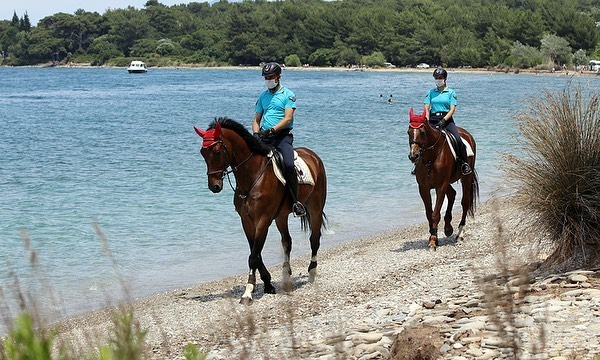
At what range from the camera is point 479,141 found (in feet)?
112

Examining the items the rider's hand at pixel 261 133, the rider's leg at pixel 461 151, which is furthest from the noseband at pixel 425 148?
the rider's hand at pixel 261 133

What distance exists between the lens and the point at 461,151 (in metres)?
13.9

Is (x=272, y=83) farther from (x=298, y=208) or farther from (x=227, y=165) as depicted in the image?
(x=298, y=208)

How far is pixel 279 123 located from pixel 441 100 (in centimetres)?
392

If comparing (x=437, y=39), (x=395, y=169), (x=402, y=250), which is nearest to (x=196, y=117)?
(x=395, y=169)

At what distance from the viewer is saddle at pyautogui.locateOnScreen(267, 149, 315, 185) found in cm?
1077

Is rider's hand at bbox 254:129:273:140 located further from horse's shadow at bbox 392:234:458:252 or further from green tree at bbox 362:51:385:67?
green tree at bbox 362:51:385:67

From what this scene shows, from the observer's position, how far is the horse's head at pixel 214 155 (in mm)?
10258

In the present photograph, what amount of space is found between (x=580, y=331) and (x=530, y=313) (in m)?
0.54

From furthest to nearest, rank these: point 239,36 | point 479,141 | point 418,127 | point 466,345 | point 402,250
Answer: point 239,36 < point 479,141 < point 402,250 < point 418,127 < point 466,345

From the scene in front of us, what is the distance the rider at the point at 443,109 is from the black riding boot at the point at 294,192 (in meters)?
3.50

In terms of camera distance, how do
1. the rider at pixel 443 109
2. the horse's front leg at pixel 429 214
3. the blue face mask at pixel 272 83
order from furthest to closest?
the rider at pixel 443 109, the horse's front leg at pixel 429 214, the blue face mask at pixel 272 83

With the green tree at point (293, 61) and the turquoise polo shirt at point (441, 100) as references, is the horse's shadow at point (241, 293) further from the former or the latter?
the green tree at point (293, 61)

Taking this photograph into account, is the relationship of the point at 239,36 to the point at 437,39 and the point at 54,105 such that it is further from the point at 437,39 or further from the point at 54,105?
the point at 54,105
